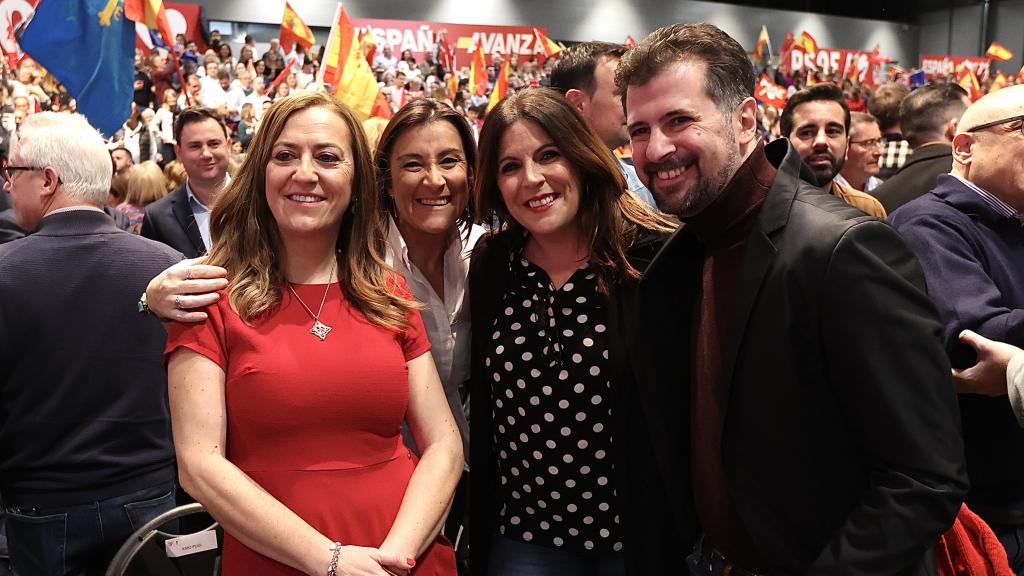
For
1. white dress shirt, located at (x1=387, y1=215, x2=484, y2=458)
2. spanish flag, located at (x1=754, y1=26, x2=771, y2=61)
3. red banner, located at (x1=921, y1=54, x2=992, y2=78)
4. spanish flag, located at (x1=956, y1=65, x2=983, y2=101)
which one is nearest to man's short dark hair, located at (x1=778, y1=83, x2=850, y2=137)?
white dress shirt, located at (x1=387, y1=215, x2=484, y2=458)

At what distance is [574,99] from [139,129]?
30.8ft

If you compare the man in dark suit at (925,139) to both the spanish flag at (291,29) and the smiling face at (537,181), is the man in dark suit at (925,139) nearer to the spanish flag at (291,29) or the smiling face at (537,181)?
the smiling face at (537,181)

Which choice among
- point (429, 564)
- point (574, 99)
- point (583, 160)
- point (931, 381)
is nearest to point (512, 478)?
point (429, 564)

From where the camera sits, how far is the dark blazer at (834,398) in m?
1.50

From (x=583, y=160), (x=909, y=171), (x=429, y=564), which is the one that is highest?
(x=583, y=160)

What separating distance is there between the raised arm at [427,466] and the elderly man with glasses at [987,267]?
1.24 m

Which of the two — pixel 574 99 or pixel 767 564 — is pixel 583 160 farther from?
pixel 574 99

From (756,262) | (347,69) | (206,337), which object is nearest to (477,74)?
(347,69)

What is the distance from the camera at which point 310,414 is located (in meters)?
1.95

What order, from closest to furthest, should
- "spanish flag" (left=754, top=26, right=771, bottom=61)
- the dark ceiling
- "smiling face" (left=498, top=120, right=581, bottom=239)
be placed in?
"smiling face" (left=498, top=120, right=581, bottom=239) < "spanish flag" (left=754, top=26, right=771, bottom=61) < the dark ceiling

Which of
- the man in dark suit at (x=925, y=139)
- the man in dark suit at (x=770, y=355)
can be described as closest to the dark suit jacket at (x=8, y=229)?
the man in dark suit at (x=770, y=355)

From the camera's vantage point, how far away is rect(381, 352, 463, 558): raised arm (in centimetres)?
201

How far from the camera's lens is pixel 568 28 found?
22.0 m

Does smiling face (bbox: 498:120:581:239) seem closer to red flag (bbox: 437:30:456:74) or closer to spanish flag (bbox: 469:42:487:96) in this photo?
spanish flag (bbox: 469:42:487:96)
